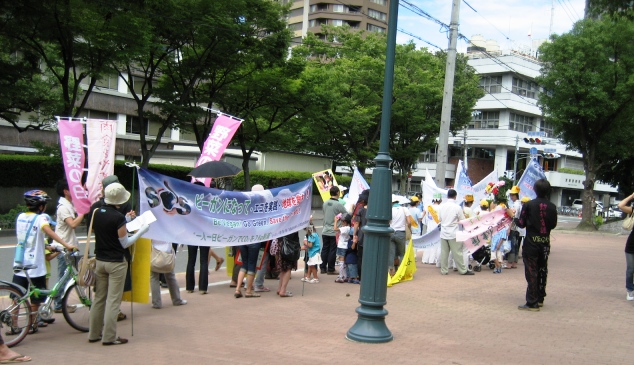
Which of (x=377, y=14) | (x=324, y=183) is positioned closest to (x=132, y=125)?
(x=324, y=183)

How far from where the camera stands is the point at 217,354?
6176 mm

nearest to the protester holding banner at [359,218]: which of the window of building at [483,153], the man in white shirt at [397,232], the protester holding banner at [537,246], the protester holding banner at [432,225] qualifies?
the man in white shirt at [397,232]

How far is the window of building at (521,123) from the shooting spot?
5756 centimetres

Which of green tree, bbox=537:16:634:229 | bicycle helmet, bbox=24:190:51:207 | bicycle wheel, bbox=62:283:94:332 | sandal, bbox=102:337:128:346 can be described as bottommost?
sandal, bbox=102:337:128:346

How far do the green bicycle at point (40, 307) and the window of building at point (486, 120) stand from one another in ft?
178

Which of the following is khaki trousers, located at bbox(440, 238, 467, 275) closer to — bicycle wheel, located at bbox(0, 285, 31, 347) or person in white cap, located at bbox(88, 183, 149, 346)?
person in white cap, located at bbox(88, 183, 149, 346)

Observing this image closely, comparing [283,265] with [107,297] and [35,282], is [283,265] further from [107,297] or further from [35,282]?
[35,282]

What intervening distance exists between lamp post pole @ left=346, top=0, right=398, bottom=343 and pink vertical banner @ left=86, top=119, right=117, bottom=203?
135 inches

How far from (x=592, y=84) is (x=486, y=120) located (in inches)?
1219

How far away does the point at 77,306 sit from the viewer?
7.12m

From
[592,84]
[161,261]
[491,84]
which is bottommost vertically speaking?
[161,261]

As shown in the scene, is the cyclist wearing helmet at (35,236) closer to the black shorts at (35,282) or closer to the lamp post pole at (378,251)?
the black shorts at (35,282)

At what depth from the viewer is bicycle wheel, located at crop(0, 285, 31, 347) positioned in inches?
241

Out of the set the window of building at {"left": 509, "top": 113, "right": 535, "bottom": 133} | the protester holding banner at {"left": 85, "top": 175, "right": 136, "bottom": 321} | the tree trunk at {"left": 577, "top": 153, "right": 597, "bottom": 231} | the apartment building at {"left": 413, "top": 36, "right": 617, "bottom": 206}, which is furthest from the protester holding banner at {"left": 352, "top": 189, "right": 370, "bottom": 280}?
the window of building at {"left": 509, "top": 113, "right": 535, "bottom": 133}
